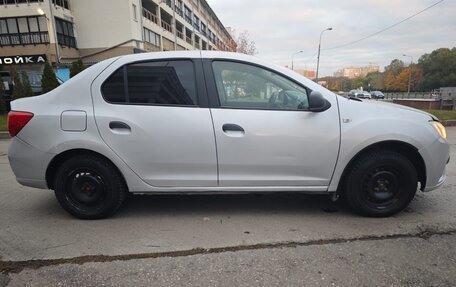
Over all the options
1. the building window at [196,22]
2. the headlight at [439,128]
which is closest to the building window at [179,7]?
the building window at [196,22]

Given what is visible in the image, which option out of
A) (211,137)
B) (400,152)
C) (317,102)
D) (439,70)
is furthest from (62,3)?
(439,70)

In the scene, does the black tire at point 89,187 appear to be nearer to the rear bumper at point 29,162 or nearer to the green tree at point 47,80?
the rear bumper at point 29,162

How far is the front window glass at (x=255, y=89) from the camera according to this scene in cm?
334

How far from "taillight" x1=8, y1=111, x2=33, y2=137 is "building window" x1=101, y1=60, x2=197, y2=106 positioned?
0.80m

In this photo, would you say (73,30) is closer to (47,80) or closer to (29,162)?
(47,80)

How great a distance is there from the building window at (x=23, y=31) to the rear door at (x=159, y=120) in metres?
27.5

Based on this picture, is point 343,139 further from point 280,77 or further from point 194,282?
point 194,282

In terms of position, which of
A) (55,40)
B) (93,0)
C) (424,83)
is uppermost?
(93,0)

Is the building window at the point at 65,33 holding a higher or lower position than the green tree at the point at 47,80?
higher

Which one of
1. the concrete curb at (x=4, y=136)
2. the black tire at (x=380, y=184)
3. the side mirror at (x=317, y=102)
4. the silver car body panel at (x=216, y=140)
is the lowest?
the concrete curb at (x=4, y=136)

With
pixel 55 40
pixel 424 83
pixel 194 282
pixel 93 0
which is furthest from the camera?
pixel 424 83

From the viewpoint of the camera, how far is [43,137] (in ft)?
10.9

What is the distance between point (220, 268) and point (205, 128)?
1317 millimetres

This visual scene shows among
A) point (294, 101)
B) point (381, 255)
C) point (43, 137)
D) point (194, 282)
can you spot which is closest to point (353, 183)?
point (381, 255)
